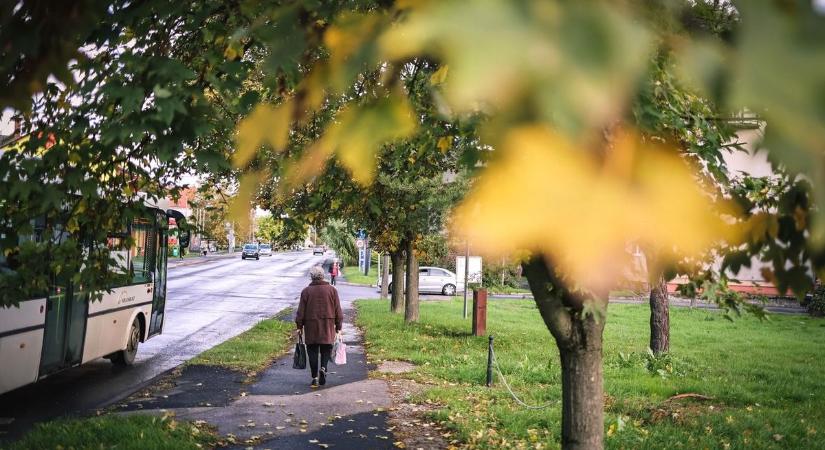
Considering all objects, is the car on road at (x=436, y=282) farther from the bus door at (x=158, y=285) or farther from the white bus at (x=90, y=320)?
the white bus at (x=90, y=320)

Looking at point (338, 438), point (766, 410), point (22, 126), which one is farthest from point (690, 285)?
point (22, 126)

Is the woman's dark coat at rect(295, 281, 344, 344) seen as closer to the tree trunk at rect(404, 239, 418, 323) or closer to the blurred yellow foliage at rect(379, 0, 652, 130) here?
the tree trunk at rect(404, 239, 418, 323)

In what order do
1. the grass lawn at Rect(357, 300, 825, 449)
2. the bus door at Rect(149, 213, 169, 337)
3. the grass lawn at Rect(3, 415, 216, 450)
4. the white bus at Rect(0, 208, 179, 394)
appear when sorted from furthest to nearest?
the bus door at Rect(149, 213, 169, 337) < the white bus at Rect(0, 208, 179, 394) < the grass lawn at Rect(357, 300, 825, 449) < the grass lawn at Rect(3, 415, 216, 450)

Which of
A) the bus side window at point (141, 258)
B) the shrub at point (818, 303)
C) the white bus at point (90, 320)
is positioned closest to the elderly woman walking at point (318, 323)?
the white bus at point (90, 320)

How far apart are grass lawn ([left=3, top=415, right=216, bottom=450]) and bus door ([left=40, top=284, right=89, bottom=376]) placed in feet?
6.63

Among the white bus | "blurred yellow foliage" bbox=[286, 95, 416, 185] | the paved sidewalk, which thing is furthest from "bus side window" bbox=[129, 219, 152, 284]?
"blurred yellow foliage" bbox=[286, 95, 416, 185]

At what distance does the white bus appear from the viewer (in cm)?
769

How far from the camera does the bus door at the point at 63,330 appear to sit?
865cm

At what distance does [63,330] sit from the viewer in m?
9.09

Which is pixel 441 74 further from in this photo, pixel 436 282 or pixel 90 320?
pixel 436 282

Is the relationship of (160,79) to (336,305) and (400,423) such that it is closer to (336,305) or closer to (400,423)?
(400,423)

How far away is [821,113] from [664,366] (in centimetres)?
1092

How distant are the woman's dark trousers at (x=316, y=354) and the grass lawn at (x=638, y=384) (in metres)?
1.36

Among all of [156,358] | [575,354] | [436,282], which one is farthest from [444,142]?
[436,282]
